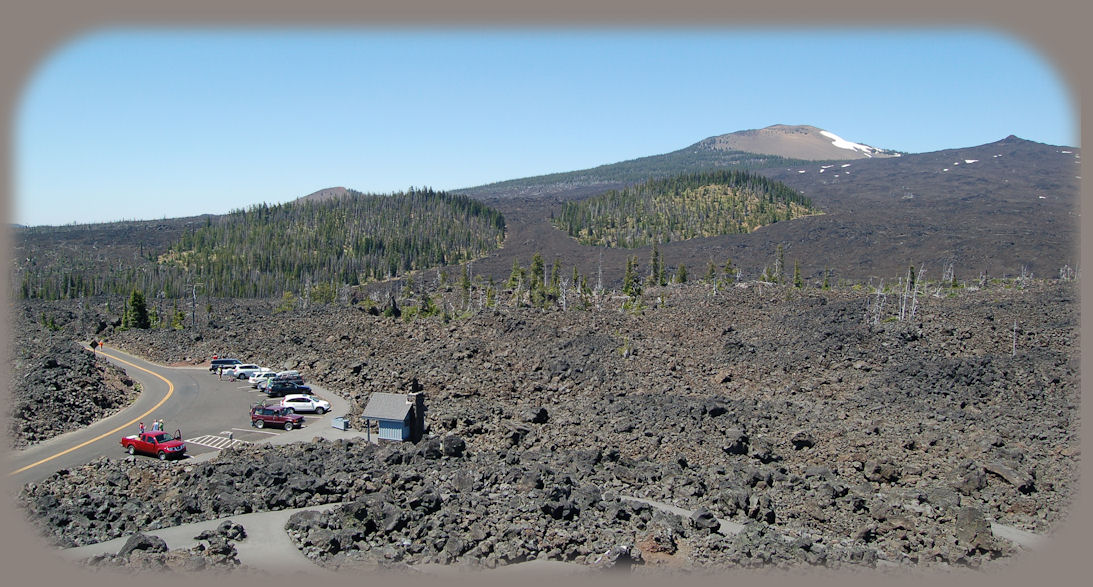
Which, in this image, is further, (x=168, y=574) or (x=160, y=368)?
(x=160, y=368)

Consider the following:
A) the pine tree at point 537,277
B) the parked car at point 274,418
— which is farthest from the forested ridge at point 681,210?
the parked car at point 274,418

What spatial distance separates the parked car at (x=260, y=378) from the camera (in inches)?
1201

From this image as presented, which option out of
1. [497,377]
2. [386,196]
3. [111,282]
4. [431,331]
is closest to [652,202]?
[386,196]

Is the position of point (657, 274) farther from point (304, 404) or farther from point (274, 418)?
point (274, 418)

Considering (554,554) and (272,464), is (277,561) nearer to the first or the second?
(554,554)

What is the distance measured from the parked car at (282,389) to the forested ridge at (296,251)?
49.6 metres

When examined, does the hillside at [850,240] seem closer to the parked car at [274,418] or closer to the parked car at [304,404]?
the parked car at [304,404]

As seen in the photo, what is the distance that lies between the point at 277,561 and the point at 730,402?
62.1 feet

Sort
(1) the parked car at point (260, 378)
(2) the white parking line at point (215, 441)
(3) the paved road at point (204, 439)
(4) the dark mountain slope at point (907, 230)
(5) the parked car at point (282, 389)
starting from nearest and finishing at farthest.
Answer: (3) the paved road at point (204, 439) < (2) the white parking line at point (215, 441) < (5) the parked car at point (282, 389) < (1) the parked car at point (260, 378) < (4) the dark mountain slope at point (907, 230)

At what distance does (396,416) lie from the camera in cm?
2128

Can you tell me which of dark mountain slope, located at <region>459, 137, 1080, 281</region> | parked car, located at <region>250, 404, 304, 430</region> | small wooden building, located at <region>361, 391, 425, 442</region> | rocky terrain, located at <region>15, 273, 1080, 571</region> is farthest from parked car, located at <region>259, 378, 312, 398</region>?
dark mountain slope, located at <region>459, 137, 1080, 281</region>

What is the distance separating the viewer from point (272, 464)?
17938mm

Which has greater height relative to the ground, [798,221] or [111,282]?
[798,221]

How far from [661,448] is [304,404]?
477 inches
